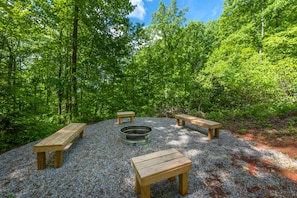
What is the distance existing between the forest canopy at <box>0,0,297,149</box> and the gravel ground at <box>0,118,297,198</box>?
174 cm

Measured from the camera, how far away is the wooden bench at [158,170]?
1488 mm

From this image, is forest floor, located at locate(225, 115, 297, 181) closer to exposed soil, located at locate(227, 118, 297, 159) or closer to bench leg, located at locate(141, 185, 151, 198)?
exposed soil, located at locate(227, 118, 297, 159)

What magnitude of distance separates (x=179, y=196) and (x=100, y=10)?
668cm

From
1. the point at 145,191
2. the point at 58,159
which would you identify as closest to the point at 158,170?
the point at 145,191

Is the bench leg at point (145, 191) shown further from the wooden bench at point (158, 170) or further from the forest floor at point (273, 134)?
the forest floor at point (273, 134)

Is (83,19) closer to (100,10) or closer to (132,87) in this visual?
(100,10)

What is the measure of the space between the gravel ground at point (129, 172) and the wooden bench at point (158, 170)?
0.22m

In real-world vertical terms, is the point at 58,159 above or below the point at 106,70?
below

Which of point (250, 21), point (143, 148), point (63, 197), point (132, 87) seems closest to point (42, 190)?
point (63, 197)

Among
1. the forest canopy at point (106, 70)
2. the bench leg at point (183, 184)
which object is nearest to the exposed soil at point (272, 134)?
the forest canopy at point (106, 70)

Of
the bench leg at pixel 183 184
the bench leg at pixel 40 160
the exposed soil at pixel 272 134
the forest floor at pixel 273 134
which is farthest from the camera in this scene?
the exposed soil at pixel 272 134

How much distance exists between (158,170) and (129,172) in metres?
0.80

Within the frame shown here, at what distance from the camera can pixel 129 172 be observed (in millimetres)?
2145

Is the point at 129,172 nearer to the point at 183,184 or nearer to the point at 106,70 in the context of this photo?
the point at 183,184
